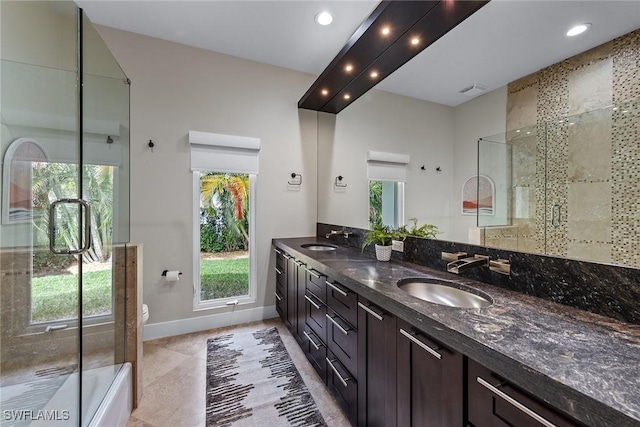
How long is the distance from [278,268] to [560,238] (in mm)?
2446

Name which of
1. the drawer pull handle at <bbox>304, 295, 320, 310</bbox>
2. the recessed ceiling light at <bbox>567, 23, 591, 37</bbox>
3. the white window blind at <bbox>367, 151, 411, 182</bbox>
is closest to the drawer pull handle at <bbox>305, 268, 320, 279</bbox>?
the drawer pull handle at <bbox>304, 295, 320, 310</bbox>

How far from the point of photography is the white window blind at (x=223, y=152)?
2734 mm

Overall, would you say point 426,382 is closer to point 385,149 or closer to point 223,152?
point 385,149

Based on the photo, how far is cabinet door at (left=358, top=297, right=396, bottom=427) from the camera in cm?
117

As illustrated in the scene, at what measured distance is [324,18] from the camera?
2287mm

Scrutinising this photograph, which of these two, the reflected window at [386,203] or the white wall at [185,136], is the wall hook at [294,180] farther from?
the reflected window at [386,203]

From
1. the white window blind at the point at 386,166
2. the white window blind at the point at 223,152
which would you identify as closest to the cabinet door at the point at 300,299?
the white window blind at the point at 386,166

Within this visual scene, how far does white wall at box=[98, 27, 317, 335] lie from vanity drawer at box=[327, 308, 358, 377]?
1556 millimetres

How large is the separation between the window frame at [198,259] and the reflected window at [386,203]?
1.39 metres

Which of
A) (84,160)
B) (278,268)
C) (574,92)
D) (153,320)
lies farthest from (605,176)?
(153,320)

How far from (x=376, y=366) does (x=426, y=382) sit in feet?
1.12

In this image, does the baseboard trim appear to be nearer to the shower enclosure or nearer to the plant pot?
the shower enclosure

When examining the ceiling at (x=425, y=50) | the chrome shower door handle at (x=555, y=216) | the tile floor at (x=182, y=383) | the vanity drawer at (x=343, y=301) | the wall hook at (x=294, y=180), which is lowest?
the tile floor at (x=182, y=383)

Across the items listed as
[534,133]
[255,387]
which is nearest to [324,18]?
[534,133]
